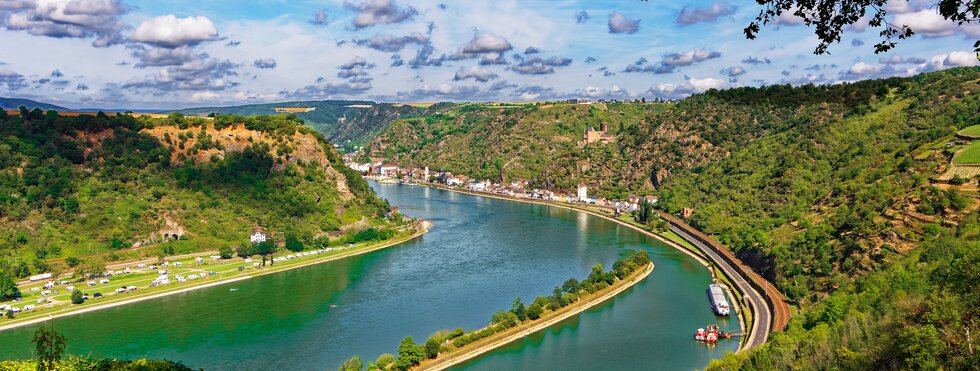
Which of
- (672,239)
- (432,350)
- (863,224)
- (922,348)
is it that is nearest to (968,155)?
(863,224)

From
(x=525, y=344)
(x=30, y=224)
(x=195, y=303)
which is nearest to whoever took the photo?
(x=525, y=344)

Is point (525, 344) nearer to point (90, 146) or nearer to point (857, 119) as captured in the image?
point (90, 146)

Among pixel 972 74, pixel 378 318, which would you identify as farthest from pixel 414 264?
pixel 972 74

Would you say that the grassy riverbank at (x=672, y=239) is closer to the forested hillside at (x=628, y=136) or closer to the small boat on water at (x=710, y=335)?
the small boat on water at (x=710, y=335)

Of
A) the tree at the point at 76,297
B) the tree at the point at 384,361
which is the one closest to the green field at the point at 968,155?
the tree at the point at 384,361

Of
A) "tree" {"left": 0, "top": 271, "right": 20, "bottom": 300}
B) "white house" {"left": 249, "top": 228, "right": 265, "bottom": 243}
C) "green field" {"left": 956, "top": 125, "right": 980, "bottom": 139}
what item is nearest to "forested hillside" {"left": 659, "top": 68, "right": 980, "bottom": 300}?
"green field" {"left": 956, "top": 125, "right": 980, "bottom": 139}

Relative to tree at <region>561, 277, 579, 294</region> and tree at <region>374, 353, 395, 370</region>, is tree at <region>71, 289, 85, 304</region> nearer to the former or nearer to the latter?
tree at <region>374, 353, 395, 370</region>
